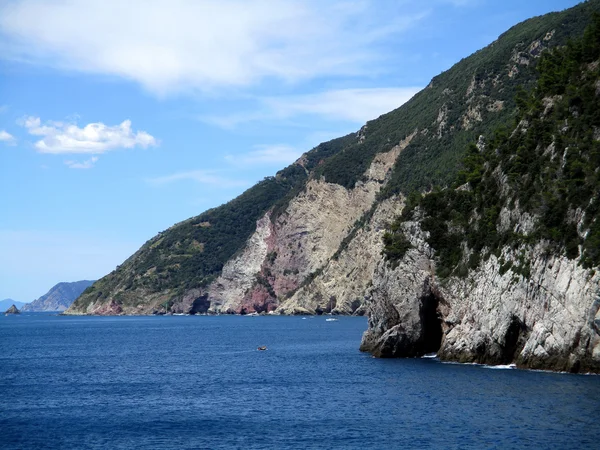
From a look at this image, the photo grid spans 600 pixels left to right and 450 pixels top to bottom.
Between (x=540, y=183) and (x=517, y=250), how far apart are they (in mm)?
6045

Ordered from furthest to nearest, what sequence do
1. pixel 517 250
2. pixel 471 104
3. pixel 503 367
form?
pixel 471 104 < pixel 517 250 < pixel 503 367

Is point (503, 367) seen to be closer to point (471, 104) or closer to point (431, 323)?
point (431, 323)

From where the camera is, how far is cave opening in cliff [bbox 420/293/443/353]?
6894 cm

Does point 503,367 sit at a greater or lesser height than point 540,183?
lesser

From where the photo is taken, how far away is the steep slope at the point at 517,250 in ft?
170

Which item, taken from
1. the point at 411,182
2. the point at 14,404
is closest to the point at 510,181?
the point at 14,404

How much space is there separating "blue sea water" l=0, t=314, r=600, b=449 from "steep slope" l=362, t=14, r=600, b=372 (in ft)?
8.97

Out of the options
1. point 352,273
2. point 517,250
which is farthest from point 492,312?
point 352,273

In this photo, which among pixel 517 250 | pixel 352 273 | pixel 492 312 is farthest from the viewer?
pixel 352 273

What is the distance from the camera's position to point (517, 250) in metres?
59.1

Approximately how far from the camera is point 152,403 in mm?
49625

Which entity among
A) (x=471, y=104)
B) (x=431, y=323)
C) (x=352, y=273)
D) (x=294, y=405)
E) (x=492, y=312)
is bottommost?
(x=294, y=405)

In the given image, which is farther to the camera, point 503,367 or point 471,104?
point 471,104

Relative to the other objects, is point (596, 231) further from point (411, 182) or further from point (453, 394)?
point (411, 182)
